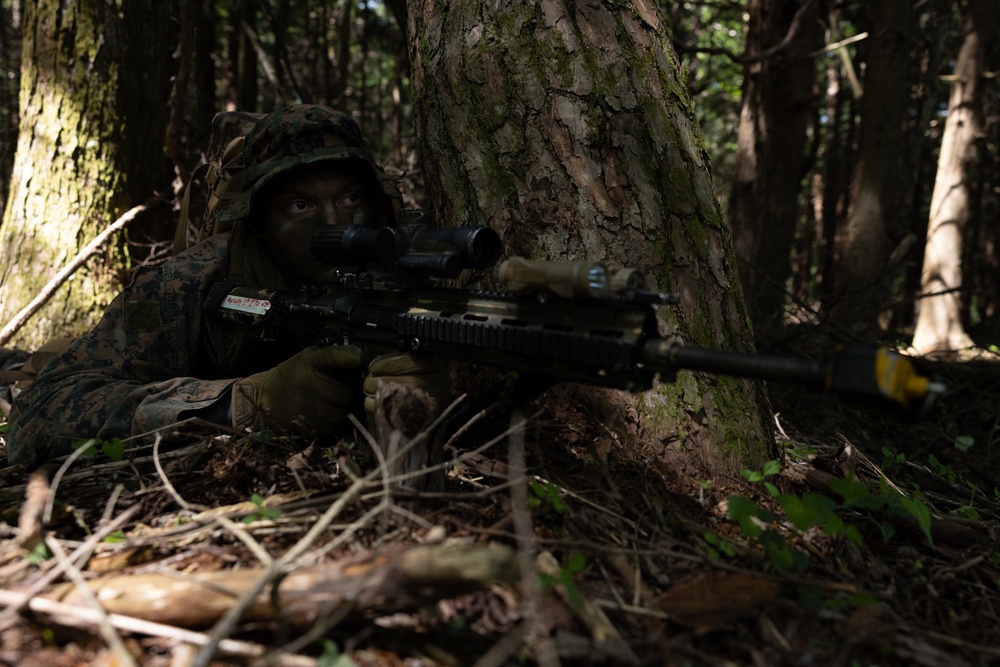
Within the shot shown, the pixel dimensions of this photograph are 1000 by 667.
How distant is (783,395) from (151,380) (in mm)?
4266

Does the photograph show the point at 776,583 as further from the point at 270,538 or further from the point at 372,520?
the point at 270,538

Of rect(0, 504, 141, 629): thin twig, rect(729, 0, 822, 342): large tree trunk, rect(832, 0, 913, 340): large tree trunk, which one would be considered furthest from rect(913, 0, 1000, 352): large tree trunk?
rect(0, 504, 141, 629): thin twig

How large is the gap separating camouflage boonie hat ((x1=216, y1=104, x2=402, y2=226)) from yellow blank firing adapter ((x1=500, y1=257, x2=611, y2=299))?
1451mm

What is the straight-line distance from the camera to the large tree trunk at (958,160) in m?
8.70

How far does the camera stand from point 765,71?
7.36 m

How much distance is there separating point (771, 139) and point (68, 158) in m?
7.16

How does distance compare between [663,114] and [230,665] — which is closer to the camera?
[230,665]

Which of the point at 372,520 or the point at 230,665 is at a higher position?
the point at 372,520

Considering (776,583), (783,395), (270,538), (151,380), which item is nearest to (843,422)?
(783,395)

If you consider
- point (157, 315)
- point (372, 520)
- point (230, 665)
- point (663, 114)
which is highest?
point (663, 114)

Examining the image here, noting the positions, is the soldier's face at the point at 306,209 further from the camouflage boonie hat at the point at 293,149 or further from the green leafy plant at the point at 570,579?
the green leafy plant at the point at 570,579

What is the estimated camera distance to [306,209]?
3377 mm

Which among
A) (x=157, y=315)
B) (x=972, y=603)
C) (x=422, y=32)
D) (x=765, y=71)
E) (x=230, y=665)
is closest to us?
(x=230, y=665)

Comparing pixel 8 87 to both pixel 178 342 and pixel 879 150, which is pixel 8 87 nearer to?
pixel 178 342
